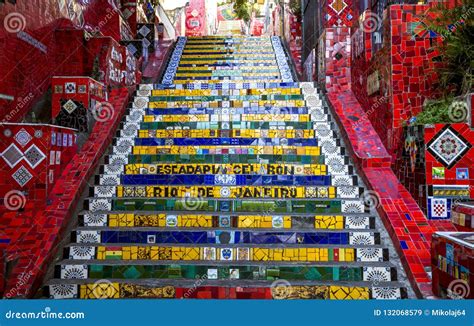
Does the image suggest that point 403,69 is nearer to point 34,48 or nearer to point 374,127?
point 374,127

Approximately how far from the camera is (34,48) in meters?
5.81

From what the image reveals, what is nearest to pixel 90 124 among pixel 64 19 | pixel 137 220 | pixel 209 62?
pixel 137 220

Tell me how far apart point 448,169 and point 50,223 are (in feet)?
12.3

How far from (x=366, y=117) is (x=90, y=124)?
354cm

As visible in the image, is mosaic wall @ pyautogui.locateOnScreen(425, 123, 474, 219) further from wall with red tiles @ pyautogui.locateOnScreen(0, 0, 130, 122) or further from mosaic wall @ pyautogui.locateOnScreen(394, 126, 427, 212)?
wall with red tiles @ pyautogui.locateOnScreen(0, 0, 130, 122)

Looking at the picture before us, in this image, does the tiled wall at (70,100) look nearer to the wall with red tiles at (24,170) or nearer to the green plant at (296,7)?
the wall with red tiles at (24,170)

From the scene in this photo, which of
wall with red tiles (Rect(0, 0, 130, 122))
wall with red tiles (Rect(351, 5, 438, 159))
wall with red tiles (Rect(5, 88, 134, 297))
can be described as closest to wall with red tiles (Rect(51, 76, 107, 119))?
wall with red tiles (Rect(5, 88, 134, 297))

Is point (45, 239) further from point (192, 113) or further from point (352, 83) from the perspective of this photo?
point (352, 83)

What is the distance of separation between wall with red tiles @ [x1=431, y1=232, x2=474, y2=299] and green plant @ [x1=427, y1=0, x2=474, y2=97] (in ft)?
6.44

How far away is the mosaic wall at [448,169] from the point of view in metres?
3.94

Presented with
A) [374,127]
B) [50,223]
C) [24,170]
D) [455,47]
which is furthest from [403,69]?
[24,170]

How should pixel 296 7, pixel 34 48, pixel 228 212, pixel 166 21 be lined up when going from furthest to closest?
pixel 166 21
pixel 296 7
pixel 34 48
pixel 228 212

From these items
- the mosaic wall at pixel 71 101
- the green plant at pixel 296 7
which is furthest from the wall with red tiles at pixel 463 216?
the green plant at pixel 296 7

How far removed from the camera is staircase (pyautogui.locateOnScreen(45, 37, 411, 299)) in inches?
135
